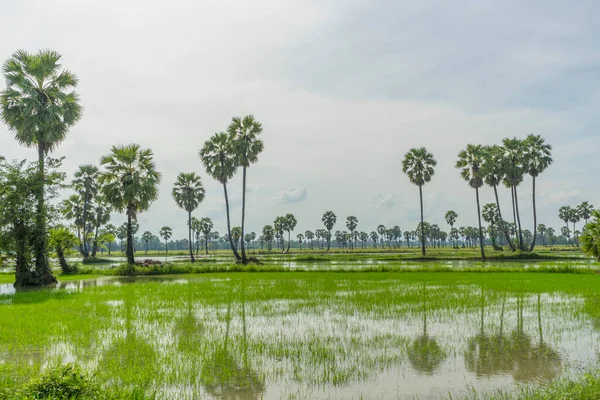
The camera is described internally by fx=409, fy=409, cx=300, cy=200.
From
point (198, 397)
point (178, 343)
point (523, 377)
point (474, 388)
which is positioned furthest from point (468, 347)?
point (178, 343)

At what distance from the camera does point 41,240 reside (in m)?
27.8

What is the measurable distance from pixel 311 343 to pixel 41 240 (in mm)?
24491

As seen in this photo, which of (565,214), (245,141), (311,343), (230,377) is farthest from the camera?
(565,214)

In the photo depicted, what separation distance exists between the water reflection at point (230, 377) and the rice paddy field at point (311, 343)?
0.08ft

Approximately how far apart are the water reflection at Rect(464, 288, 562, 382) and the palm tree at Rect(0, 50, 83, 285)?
27.5 meters

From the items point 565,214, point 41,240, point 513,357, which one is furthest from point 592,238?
point 565,214

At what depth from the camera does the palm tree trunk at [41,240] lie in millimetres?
27312

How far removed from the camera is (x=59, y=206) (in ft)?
94.1

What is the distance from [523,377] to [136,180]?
3787cm

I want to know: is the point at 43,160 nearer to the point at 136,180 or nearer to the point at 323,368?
the point at 136,180

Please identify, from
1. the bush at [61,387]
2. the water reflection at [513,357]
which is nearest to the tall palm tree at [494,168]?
the water reflection at [513,357]

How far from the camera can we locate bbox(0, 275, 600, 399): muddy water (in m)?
7.97

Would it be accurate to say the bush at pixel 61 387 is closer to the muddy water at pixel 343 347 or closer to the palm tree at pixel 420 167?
the muddy water at pixel 343 347

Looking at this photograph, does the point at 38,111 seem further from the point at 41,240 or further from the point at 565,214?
the point at 565,214
